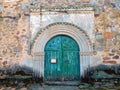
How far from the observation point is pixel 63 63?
8109 mm

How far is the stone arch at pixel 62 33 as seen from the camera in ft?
26.1

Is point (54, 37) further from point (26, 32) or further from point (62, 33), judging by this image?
point (26, 32)

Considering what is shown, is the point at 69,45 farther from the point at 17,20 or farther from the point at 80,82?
the point at 17,20

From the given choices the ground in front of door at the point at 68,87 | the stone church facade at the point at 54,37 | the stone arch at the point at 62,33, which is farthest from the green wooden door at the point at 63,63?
the ground in front of door at the point at 68,87

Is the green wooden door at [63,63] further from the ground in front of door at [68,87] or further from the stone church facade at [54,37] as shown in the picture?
the ground in front of door at [68,87]

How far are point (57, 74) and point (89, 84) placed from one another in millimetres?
1084

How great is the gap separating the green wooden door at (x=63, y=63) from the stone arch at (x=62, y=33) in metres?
0.19

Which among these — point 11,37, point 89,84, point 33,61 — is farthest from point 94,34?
point 11,37

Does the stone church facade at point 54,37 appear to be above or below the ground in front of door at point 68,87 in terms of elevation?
above

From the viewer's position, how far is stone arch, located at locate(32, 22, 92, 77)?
26.1ft

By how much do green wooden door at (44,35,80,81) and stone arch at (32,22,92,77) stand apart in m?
0.19

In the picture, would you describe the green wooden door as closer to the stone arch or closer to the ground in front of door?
the stone arch

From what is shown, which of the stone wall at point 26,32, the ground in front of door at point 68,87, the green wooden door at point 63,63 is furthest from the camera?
the green wooden door at point 63,63

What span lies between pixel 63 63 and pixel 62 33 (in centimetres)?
97
